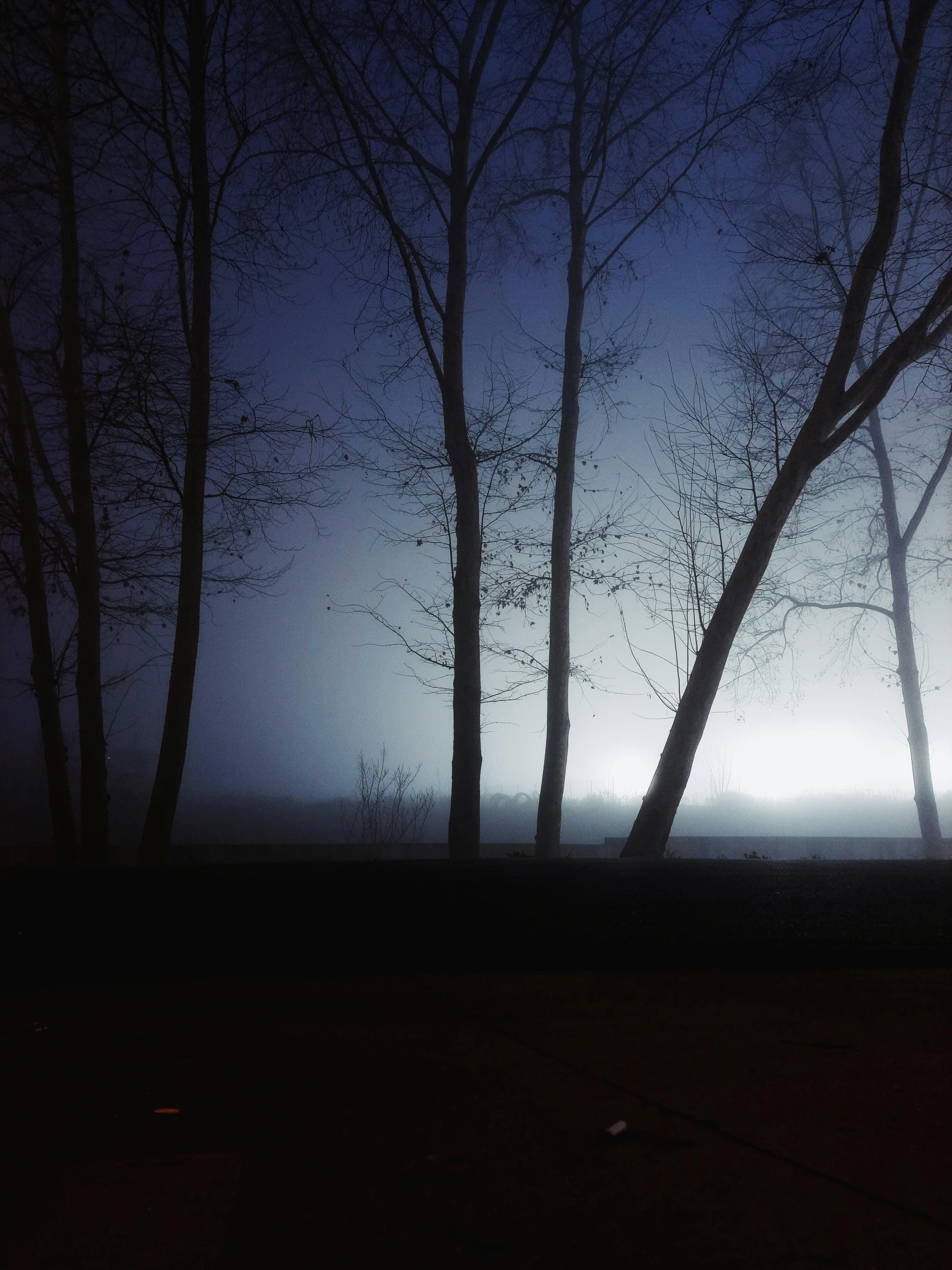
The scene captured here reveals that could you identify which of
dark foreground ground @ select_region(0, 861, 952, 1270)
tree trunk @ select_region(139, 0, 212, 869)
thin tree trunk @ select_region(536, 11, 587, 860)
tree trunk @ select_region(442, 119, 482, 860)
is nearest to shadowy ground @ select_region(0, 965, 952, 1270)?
dark foreground ground @ select_region(0, 861, 952, 1270)

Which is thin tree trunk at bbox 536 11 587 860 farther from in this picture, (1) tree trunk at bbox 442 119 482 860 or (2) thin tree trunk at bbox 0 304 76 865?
(2) thin tree trunk at bbox 0 304 76 865

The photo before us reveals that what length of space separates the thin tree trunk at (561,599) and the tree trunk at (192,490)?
3.10 meters

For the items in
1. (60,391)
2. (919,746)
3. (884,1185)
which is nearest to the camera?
(884,1185)

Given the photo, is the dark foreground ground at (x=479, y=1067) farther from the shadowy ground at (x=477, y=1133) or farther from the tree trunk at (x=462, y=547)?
the tree trunk at (x=462, y=547)

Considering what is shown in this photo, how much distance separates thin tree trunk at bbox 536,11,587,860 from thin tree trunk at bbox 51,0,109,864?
3636mm

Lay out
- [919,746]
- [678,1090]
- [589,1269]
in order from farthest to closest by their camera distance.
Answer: [919,746], [678,1090], [589,1269]

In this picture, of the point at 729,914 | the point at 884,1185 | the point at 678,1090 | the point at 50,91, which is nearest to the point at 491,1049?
the point at 678,1090

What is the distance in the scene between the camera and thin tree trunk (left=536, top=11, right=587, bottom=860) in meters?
6.86

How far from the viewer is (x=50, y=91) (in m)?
5.14

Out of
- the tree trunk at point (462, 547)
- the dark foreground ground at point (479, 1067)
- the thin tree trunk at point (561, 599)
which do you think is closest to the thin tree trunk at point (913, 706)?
the thin tree trunk at point (561, 599)

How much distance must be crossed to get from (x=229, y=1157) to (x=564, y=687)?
596 cm

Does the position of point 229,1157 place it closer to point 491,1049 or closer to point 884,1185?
point 491,1049

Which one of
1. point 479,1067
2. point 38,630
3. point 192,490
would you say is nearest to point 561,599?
point 192,490

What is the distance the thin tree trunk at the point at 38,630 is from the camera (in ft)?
21.4
